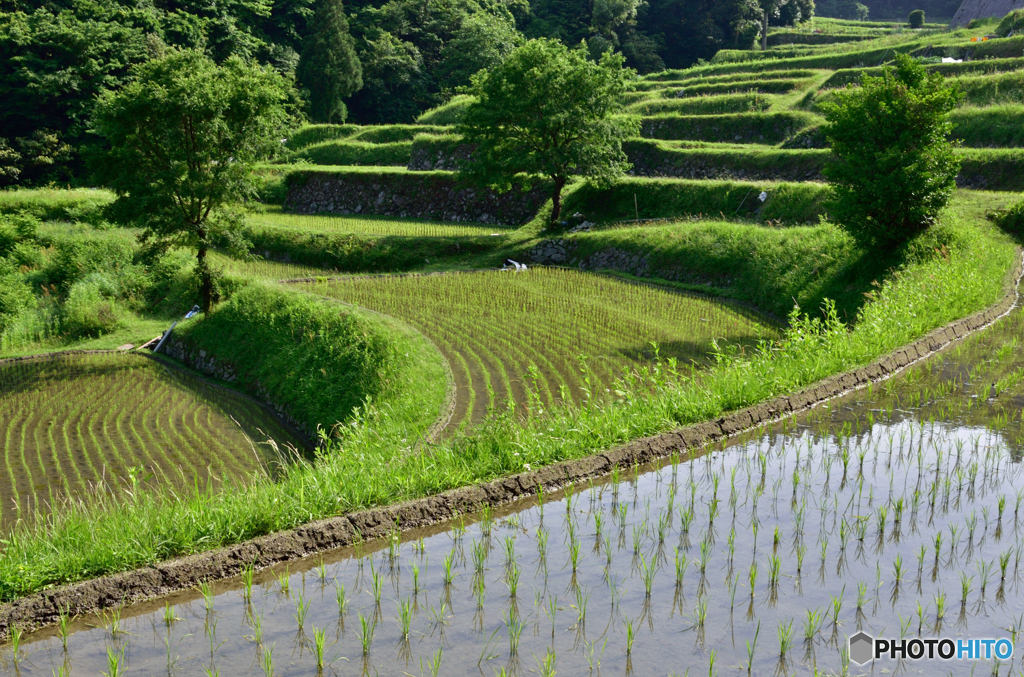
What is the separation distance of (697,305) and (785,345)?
23.1ft

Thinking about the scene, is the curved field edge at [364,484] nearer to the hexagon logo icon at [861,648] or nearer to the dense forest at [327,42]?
the hexagon logo icon at [861,648]

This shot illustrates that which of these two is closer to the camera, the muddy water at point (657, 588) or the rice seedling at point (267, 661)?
the rice seedling at point (267, 661)

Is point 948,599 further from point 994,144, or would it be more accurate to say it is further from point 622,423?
point 994,144

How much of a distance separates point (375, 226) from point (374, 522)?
2397cm

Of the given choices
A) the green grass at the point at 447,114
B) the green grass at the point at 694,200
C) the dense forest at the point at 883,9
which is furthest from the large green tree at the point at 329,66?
the dense forest at the point at 883,9

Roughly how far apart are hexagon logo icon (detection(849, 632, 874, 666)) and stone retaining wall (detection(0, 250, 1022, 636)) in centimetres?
295

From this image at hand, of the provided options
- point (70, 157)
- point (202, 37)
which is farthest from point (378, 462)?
point (202, 37)

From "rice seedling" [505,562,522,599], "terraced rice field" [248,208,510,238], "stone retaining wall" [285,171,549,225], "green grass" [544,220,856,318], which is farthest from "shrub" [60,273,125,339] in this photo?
"rice seedling" [505,562,522,599]

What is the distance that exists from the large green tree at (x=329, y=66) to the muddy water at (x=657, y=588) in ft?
167

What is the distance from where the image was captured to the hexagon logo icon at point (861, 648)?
14.1ft

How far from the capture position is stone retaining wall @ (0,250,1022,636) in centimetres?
500

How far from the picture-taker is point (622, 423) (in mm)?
8047

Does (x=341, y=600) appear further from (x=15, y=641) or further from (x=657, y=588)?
(x=657, y=588)

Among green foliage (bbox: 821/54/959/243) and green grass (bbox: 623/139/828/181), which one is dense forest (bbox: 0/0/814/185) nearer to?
green grass (bbox: 623/139/828/181)
